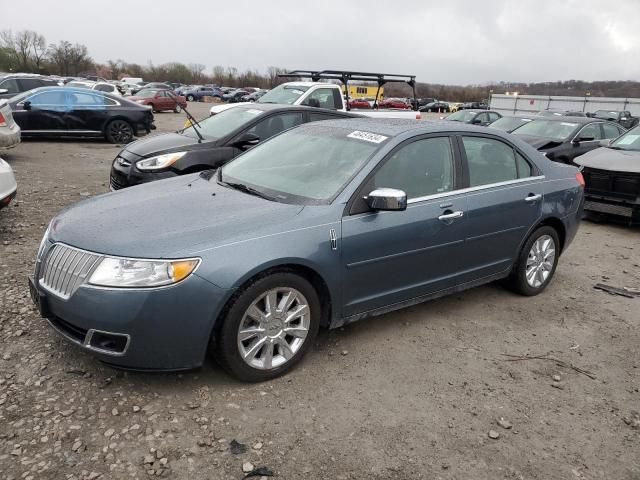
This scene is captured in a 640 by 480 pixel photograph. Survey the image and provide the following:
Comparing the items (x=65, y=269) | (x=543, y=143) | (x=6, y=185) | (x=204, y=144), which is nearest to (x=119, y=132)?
(x=204, y=144)

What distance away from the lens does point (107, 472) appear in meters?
2.50

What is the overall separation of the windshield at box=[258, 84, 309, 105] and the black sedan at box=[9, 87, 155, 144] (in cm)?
462

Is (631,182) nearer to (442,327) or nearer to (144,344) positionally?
(442,327)

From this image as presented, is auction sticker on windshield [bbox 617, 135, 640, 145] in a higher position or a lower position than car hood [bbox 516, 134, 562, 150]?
higher

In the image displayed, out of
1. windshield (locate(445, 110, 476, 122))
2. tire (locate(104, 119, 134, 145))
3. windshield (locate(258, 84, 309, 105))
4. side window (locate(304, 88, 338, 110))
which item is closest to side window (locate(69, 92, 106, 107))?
tire (locate(104, 119, 134, 145))

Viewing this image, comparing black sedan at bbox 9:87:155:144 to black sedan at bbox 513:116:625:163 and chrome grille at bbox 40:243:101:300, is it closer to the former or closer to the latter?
black sedan at bbox 513:116:625:163

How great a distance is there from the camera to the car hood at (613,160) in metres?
7.75

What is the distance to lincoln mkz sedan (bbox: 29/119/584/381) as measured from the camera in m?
2.90

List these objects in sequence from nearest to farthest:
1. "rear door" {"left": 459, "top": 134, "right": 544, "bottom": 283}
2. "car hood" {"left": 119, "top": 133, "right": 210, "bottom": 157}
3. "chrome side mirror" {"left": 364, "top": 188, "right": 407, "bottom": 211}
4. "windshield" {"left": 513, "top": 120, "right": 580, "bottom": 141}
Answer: "chrome side mirror" {"left": 364, "top": 188, "right": 407, "bottom": 211} → "rear door" {"left": 459, "top": 134, "right": 544, "bottom": 283} → "car hood" {"left": 119, "top": 133, "right": 210, "bottom": 157} → "windshield" {"left": 513, "top": 120, "right": 580, "bottom": 141}

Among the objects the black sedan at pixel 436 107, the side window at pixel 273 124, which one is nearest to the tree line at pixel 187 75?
the black sedan at pixel 436 107

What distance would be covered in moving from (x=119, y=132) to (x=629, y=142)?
12.0 meters

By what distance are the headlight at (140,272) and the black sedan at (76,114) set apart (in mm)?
11972

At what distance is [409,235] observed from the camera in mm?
3777

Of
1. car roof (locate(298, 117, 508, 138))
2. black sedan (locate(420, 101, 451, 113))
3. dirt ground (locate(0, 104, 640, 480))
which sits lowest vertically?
black sedan (locate(420, 101, 451, 113))
